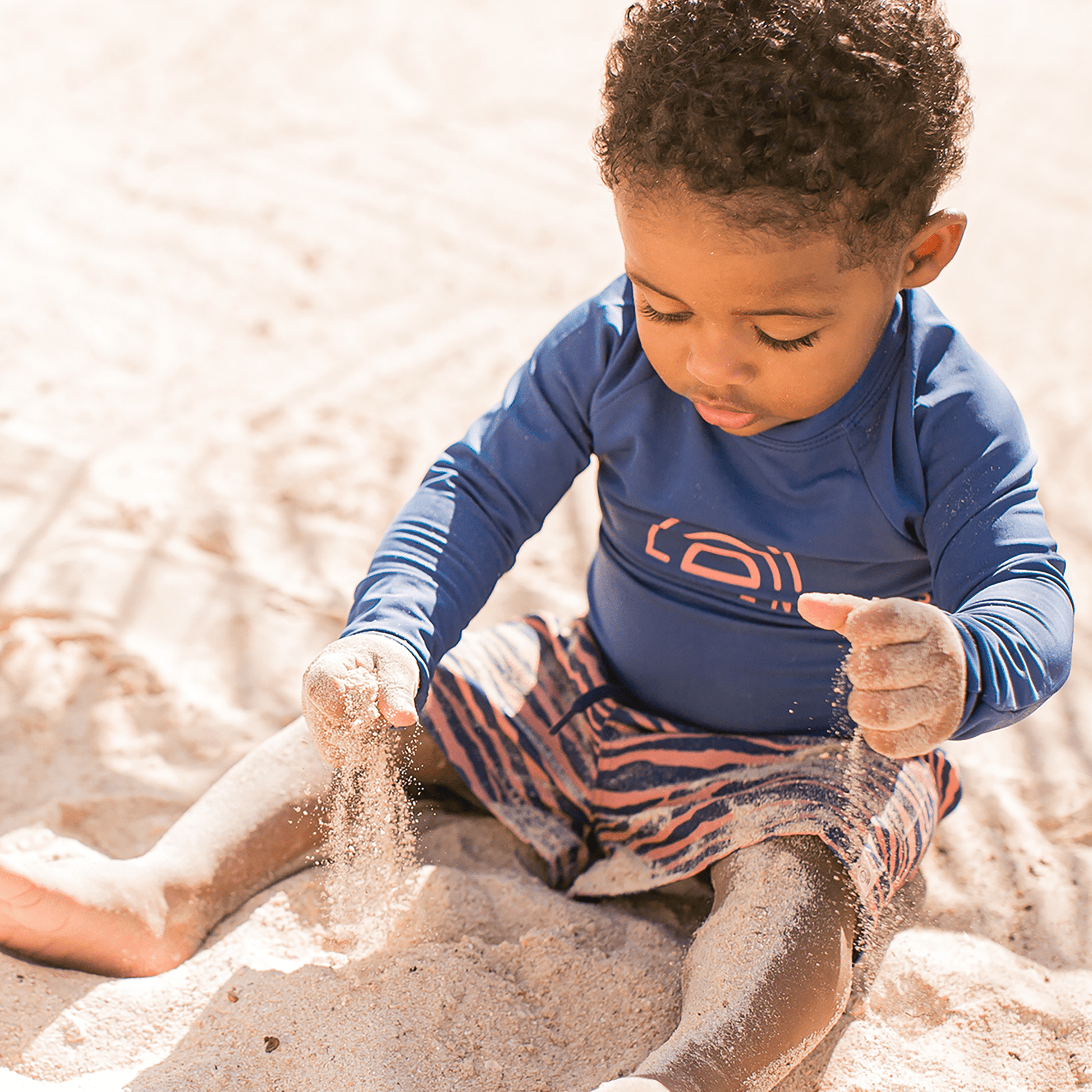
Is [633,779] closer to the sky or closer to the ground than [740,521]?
closer to the ground

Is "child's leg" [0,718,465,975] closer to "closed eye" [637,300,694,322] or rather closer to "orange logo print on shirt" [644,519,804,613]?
"orange logo print on shirt" [644,519,804,613]

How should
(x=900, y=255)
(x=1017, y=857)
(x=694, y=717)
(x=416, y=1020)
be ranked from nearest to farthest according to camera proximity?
1. (x=900, y=255)
2. (x=416, y=1020)
3. (x=694, y=717)
4. (x=1017, y=857)

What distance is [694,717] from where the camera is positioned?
172cm

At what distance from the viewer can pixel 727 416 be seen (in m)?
1.42

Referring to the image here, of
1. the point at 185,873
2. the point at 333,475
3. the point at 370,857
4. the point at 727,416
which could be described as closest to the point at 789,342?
the point at 727,416

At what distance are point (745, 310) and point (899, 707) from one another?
46 centimetres

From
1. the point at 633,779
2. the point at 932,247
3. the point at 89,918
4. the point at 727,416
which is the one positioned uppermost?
the point at 932,247

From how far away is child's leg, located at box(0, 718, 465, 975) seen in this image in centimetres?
152

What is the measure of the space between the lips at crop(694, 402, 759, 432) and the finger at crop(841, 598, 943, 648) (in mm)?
338

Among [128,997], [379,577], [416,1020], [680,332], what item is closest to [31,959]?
[128,997]

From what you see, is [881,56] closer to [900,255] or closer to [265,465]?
[900,255]

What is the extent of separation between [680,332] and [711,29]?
33cm

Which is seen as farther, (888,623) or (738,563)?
(738,563)

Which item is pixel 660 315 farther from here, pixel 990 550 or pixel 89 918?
pixel 89 918
